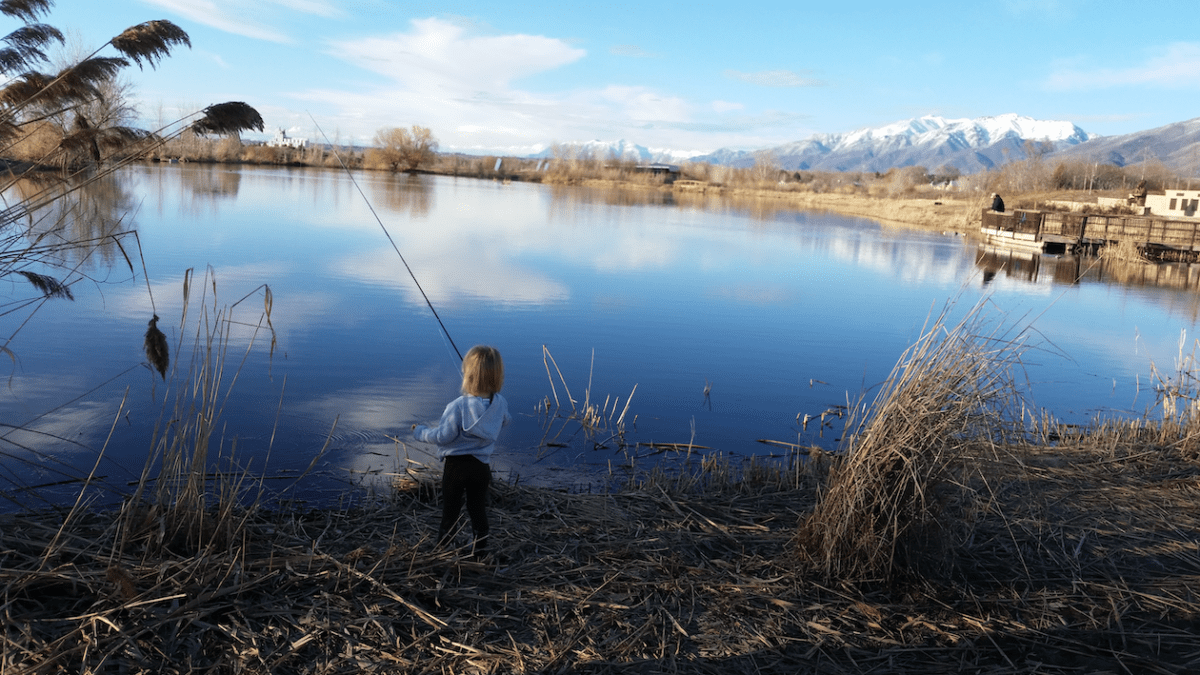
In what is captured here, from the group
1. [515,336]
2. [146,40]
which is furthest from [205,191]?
[146,40]

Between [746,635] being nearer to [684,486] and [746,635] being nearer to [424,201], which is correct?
[684,486]

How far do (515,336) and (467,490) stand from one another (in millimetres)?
7464

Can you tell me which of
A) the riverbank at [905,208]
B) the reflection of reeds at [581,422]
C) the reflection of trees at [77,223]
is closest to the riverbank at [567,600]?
the reflection of trees at [77,223]

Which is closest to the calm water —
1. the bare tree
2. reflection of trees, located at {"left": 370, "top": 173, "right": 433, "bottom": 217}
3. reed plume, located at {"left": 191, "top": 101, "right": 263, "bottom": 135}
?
reed plume, located at {"left": 191, "top": 101, "right": 263, "bottom": 135}

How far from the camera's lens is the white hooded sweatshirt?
3762 mm

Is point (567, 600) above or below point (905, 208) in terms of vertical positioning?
below

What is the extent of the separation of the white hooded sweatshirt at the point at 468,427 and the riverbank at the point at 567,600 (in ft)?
1.61

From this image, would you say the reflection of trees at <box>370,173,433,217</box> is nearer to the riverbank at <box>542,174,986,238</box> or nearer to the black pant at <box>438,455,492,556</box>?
the riverbank at <box>542,174,986,238</box>

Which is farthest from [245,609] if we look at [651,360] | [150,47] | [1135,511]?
[651,360]

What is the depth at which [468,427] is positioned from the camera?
3764mm

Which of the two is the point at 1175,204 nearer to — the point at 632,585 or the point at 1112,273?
the point at 1112,273

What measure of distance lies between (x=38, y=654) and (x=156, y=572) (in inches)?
19.7

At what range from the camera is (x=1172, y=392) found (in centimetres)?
676

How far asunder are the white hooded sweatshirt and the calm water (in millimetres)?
1158
